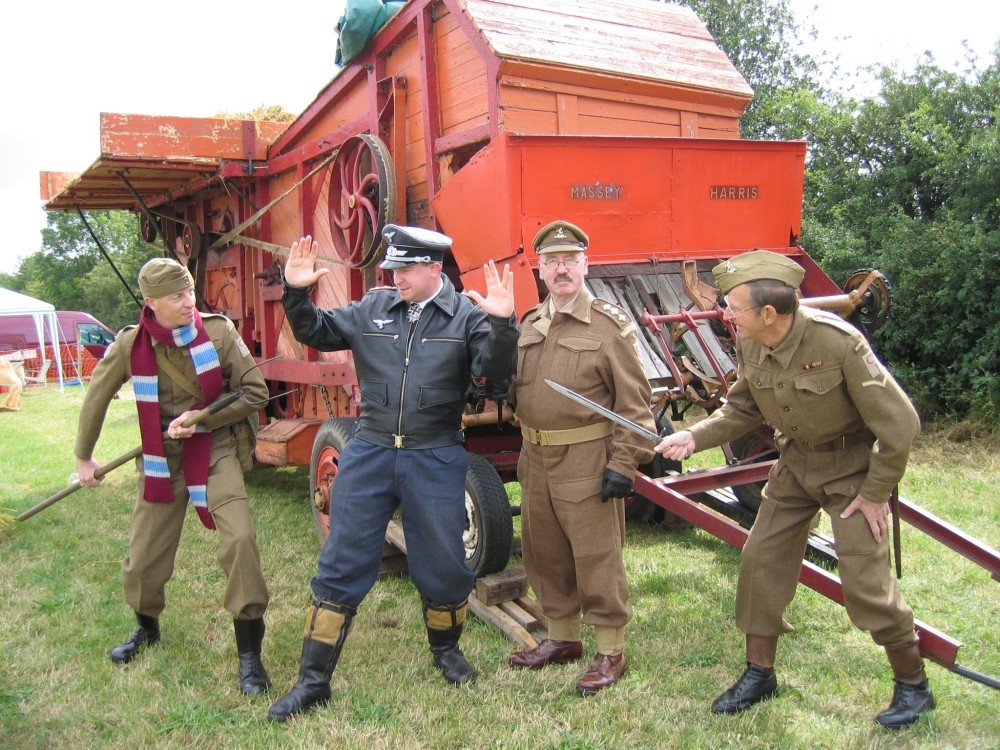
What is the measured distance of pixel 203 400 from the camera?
3635 mm

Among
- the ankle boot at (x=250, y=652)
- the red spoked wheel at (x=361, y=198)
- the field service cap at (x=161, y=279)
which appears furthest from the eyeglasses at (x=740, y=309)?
the red spoked wheel at (x=361, y=198)

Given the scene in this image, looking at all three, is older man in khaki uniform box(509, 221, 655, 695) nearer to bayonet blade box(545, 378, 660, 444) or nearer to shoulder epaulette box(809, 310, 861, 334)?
bayonet blade box(545, 378, 660, 444)

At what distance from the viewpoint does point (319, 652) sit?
326cm

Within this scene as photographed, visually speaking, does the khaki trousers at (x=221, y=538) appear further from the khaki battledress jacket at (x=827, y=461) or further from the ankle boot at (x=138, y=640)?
the khaki battledress jacket at (x=827, y=461)

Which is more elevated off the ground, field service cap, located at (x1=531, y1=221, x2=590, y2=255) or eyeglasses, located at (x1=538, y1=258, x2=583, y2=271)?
field service cap, located at (x1=531, y1=221, x2=590, y2=255)

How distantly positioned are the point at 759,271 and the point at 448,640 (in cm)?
194

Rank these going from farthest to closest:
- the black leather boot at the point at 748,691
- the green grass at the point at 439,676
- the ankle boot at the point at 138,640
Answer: the ankle boot at the point at 138,640 → the black leather boot at the point at 748,691 → the green grass at the point at 439,676

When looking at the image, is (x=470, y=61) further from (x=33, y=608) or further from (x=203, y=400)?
(x=33, y=608)

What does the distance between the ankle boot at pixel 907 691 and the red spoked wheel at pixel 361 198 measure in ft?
10.9

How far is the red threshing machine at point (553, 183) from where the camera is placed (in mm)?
4223

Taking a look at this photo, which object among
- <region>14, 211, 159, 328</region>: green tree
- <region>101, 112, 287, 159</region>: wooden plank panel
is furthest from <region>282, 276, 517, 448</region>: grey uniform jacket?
<region>14, 211, 159, 328</region>: green tree

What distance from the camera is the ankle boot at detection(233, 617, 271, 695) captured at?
3454 mm

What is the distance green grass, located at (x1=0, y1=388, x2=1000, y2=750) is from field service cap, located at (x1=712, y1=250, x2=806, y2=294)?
1.56m

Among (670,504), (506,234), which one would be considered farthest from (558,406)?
(506,234)
